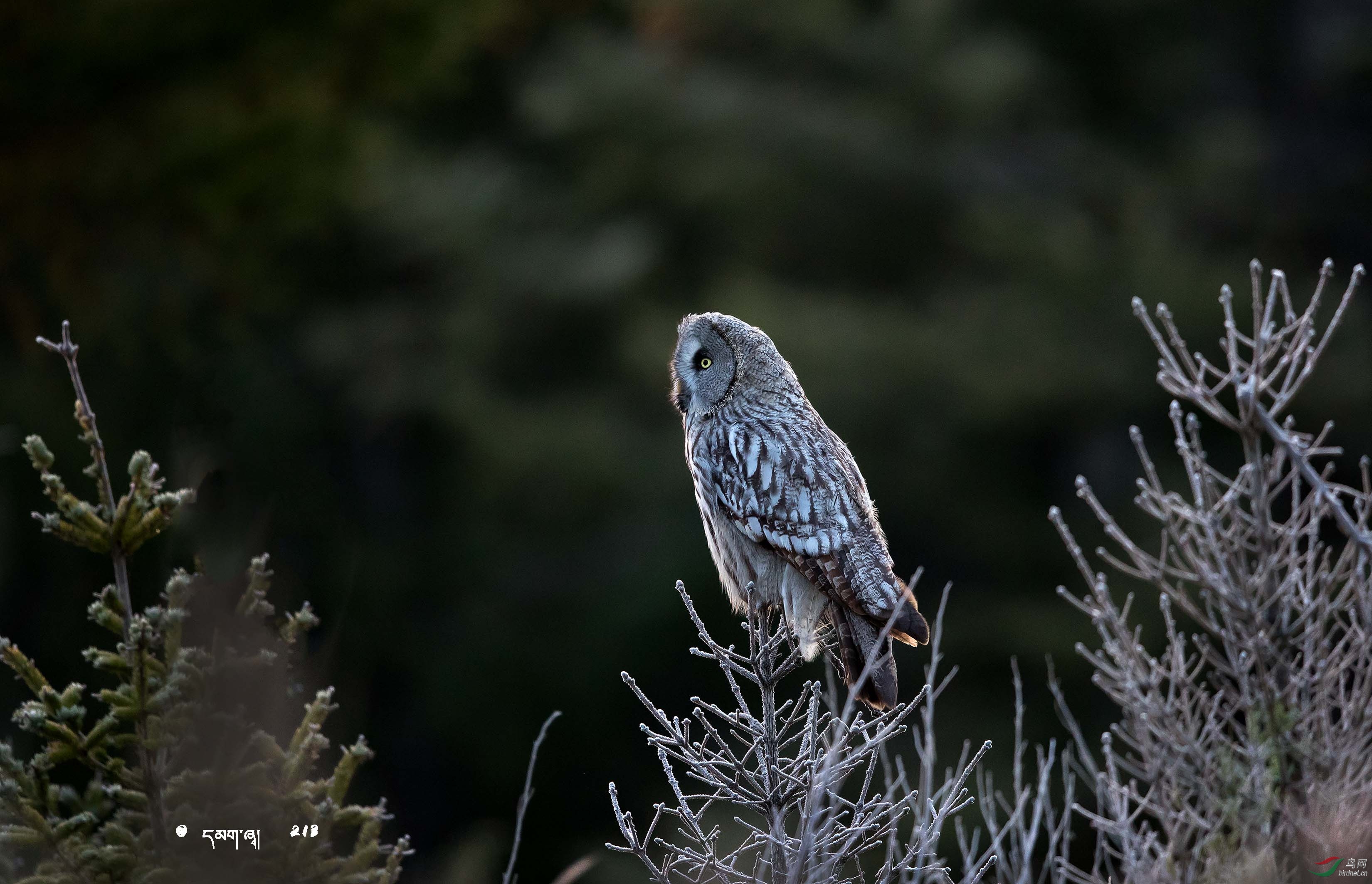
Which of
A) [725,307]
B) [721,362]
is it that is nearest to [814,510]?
[721,362]

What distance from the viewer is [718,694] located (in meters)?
12.1

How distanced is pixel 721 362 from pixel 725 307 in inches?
284

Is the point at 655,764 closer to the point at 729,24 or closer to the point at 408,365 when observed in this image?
the point at 408,365

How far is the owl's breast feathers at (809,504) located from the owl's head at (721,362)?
0.39 ft

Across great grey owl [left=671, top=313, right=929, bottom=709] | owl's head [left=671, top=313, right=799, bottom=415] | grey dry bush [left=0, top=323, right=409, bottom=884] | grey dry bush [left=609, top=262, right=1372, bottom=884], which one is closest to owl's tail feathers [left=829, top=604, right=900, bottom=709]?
great grey owl [left=671, top=313, right=929, bottom=709]

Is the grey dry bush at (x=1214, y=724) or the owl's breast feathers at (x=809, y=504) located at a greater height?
the owl's breast feathers at (x=809, y=504)

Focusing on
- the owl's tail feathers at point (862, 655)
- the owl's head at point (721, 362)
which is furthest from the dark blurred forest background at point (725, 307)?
the owl's tail feathers at point (862, 655)

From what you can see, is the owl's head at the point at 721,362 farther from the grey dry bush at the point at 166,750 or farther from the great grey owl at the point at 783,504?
the grey dry bush at the point at 166,750

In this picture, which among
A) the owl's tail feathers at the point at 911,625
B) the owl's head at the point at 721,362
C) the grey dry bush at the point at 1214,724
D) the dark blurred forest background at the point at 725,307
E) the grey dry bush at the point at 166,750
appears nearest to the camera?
the grey dry bush at the point at 166,750

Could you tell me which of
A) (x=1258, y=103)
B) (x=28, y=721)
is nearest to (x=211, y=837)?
(x=28, y=721)

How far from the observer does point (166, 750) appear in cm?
272

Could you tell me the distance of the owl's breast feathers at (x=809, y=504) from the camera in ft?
12.7

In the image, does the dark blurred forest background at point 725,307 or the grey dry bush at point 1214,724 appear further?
the dark blurred forest background at point 725,307

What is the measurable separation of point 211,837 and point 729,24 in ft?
39.3
